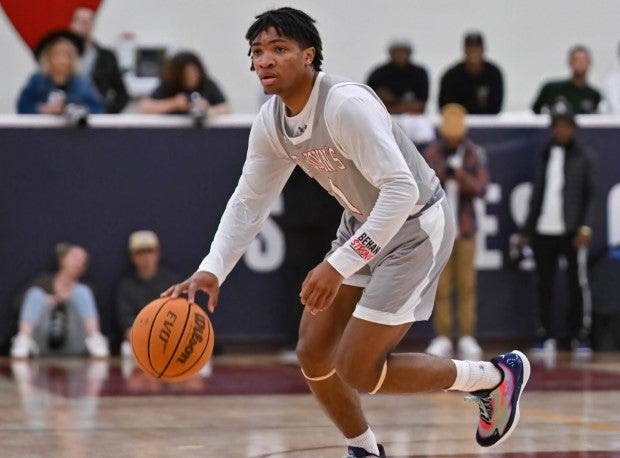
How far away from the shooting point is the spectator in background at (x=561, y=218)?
12352 mm

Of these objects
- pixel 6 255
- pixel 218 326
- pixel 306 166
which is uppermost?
pixel 306 166

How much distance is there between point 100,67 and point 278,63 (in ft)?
23.7

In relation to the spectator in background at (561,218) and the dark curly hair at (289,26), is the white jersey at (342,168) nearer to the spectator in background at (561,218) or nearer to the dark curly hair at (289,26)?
the dark curly hair at (289,26)

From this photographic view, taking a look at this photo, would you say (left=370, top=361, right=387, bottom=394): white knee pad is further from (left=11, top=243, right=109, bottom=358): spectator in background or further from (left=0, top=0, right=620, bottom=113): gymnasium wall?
(left=0, top=0, right=620, bottom=113): gymnasium wall

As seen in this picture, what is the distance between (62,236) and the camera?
12.2m

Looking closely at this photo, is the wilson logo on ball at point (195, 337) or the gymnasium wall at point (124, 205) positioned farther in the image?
the gymnasium wall at point (124, 205)

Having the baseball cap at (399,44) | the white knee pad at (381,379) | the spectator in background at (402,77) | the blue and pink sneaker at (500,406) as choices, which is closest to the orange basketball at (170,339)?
the white knee pad at (381,379)

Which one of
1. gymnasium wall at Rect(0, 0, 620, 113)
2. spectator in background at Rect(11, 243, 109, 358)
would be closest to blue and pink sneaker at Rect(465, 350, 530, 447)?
spectator in background at Rect(11, 243, 109, 358)

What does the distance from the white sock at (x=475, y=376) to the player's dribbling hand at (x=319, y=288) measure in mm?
950

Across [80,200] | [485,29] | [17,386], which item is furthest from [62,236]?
[485,29]

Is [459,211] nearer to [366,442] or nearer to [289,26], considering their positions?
[366,442]

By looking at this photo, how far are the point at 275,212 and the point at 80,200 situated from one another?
1.70 m

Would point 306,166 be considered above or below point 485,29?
above

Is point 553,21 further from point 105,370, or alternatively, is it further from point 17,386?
point 17,386
